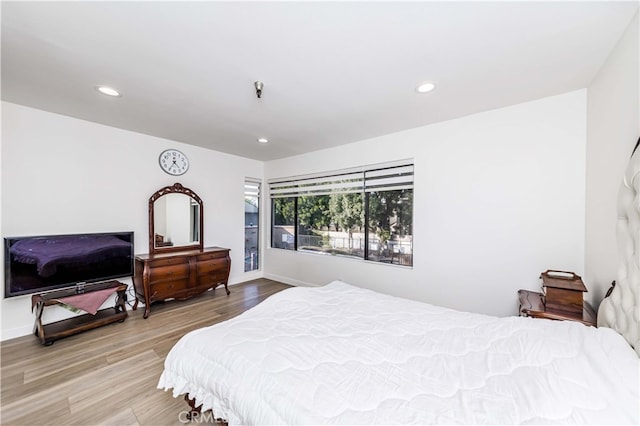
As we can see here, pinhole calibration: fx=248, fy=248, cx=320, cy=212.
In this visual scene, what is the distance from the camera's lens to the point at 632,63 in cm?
145

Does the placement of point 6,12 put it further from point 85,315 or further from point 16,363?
point 85,315

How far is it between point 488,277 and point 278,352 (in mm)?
2392

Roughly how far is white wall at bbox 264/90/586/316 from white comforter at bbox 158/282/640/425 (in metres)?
1.08

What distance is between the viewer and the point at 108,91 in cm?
225

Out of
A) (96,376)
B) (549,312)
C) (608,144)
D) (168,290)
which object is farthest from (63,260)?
(608,144)

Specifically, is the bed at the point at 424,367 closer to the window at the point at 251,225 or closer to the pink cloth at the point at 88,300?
the pink cloth at the point at 88,300

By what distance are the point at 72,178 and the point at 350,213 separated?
361 centimetres

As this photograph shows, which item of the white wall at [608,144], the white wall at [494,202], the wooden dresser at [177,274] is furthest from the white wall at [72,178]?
the white wall at [608,144]

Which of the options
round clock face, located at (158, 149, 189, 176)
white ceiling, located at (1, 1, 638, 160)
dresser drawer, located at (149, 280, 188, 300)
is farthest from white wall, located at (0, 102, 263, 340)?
dresser drawer, located at (149, 280, 188, 300)

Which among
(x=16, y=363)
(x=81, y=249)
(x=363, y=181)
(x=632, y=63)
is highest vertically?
(x=632, y=63)

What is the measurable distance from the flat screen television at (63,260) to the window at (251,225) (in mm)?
2018

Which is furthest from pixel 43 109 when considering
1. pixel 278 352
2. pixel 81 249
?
pixel 278 352

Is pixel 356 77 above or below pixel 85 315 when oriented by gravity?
above

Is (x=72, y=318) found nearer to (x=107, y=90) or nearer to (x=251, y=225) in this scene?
(x=107, y=90)
